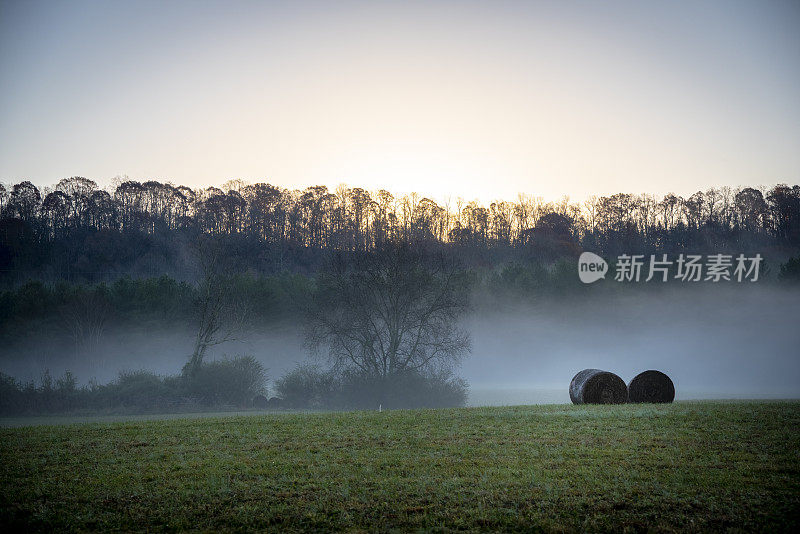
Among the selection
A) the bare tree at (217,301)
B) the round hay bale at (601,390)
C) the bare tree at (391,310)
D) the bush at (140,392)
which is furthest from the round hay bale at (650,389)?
the bare tree at (217,301)

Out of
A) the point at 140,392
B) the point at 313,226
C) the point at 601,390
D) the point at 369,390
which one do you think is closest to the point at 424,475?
the point at 601,390

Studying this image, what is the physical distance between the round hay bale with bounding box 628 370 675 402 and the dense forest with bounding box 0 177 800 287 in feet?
164

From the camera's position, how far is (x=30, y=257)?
72.9 meters

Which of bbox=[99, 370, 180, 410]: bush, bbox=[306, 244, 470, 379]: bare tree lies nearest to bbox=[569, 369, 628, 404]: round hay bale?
bbox=[306, 244, 470, 379]: bare tree

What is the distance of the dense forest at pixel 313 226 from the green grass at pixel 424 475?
55476mm

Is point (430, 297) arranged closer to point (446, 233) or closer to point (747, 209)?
point (446, 233)

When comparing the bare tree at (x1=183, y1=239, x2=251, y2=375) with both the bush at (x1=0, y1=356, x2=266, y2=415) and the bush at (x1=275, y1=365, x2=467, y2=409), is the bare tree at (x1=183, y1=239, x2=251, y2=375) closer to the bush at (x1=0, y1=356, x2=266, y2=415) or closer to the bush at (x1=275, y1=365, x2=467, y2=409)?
the bush at (x1=0, y1=356, x2=266, y2=415)

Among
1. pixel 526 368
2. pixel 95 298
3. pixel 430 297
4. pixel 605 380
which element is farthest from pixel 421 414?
pixel 526 368

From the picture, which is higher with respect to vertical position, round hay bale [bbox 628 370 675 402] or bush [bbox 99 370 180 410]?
round hay bale [bbox 628 370 675 402]

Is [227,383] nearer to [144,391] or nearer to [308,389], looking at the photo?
[144,391]

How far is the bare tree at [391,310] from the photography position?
43.1 m

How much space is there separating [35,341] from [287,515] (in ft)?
169

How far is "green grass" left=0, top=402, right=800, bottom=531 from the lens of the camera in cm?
934

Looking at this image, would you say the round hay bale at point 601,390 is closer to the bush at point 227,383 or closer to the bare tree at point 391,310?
the bare tree at point 391,310
